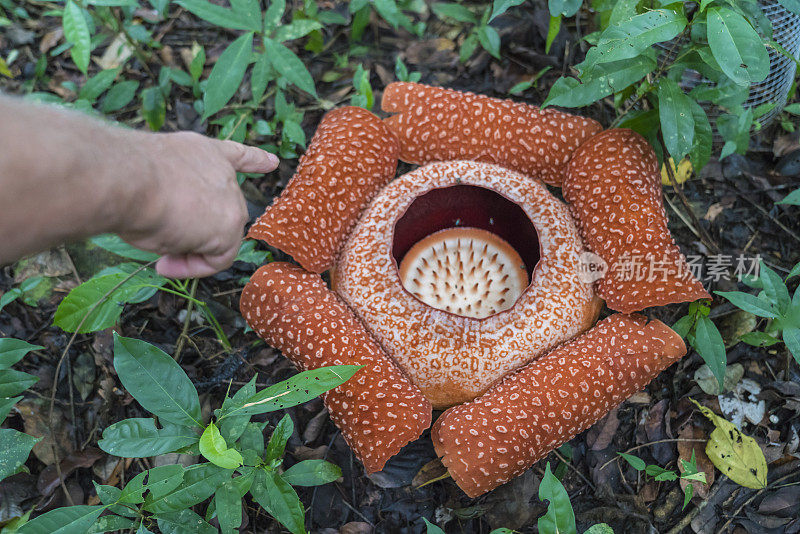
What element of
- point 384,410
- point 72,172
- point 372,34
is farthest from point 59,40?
point 384,410

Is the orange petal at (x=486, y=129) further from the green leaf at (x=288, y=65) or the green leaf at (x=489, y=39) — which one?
the green leaf at (x=489, y=39)

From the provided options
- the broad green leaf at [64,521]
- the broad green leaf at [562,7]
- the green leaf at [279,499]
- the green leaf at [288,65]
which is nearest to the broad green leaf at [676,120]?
the broad green leaf at [562,7]

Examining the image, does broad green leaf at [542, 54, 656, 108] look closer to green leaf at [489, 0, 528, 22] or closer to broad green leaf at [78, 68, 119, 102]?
green leaf at [489, 0, 528, 22]

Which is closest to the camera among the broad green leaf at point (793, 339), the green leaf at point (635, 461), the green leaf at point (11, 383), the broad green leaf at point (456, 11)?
the green leaf at point (11, 383)

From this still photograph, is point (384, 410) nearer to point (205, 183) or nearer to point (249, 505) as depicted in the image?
point (249, 505)

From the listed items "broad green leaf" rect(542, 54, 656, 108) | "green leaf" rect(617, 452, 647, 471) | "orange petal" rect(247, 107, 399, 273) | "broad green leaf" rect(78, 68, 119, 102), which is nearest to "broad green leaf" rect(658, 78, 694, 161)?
"broad green leaf" rect(542, 54, 656, 108)
